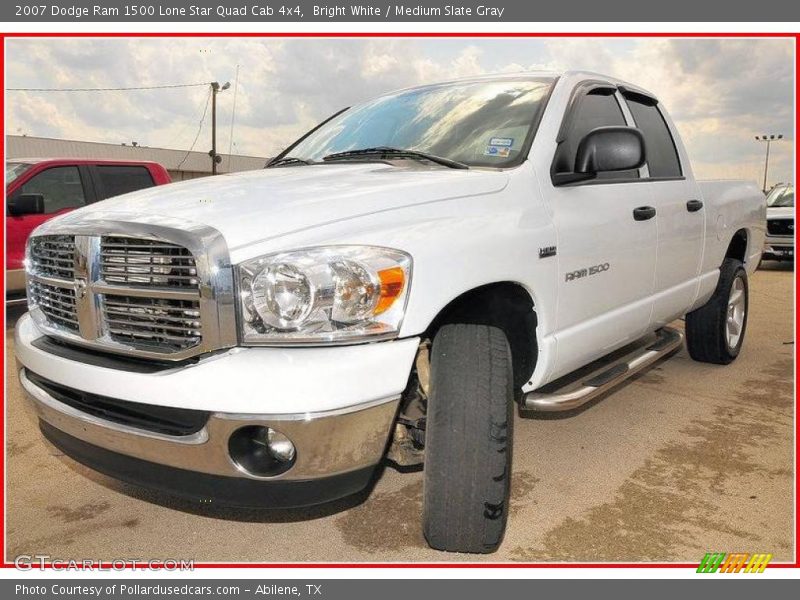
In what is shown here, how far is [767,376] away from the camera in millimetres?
4926

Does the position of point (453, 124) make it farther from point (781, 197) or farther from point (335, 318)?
point (781, 197)

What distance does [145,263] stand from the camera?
7.02ft

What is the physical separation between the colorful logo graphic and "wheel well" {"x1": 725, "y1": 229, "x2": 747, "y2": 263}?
3.15 metres

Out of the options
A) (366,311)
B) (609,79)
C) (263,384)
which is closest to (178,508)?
(263,384)

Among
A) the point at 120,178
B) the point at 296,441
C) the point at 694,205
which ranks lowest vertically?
the point at 296,441

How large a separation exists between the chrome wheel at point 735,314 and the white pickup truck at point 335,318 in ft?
8.19

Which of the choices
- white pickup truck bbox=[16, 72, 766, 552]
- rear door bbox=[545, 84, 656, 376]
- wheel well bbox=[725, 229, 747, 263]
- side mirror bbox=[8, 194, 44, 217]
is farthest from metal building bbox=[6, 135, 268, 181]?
white pickup truck bbox=[16, 72, 766, 552]

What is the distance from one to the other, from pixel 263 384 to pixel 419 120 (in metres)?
1.92

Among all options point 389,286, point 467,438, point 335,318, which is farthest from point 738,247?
point 335,318

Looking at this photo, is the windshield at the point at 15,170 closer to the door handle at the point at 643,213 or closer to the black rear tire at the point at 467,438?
the door handle at the point at 643,213

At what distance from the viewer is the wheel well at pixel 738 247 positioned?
16.9ft

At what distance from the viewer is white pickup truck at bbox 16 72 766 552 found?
200cm

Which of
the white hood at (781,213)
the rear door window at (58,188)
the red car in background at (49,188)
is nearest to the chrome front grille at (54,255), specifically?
the red car in background at (49,188)

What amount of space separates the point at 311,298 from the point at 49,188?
23.2 feet
